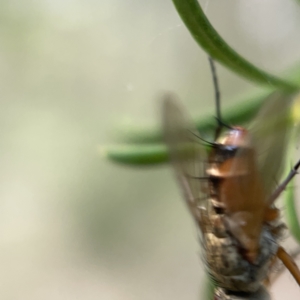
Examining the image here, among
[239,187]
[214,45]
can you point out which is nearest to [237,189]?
[239,187]

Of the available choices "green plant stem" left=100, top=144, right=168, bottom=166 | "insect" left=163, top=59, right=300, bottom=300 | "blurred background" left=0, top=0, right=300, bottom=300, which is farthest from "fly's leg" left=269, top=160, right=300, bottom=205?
"blurred background" left=0, top=0, right=300, bottom=300

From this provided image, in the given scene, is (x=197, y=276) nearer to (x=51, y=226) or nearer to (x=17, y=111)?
(x=51, y=226)

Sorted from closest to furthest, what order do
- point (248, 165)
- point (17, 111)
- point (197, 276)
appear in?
1. point (248, 165)
2. point (197, 276)
3. point (17, 111)

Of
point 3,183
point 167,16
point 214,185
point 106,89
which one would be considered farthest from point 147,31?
point 214,185

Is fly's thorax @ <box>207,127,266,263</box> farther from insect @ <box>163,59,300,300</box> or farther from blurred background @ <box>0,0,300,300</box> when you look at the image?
blurred background @ <box>0,0,300,300</box>

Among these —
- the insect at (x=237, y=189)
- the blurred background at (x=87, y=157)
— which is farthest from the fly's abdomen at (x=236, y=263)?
the blurred background at (x=87, y=157)
